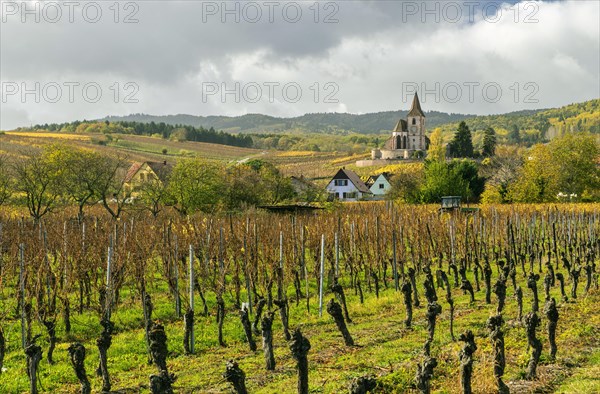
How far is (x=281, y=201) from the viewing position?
45.2 m

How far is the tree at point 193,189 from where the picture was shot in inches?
1485

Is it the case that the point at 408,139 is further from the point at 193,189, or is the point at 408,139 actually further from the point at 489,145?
the point at 193,189

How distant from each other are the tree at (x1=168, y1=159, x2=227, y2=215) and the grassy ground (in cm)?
2399

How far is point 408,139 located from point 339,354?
103998 millimetres

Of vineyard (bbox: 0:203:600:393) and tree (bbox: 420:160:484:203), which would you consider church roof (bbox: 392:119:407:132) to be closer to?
tree (bbox: 420:160:484:203)

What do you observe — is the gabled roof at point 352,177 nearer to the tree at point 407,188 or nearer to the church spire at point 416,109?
the tree at point 407,188

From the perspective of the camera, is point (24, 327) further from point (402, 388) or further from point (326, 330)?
point (402, 388)

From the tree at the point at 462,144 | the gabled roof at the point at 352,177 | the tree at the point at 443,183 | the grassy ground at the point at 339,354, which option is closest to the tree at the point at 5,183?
the grassy ground at the point at 339,354

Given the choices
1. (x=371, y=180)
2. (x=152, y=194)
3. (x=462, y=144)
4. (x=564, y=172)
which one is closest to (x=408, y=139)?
(x=462, y=144)

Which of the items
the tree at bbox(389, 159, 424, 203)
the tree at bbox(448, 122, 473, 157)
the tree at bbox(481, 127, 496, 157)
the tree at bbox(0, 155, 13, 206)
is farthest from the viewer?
the tree at bbox(448, 122, 473, 157)

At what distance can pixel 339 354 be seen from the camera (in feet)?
30.2

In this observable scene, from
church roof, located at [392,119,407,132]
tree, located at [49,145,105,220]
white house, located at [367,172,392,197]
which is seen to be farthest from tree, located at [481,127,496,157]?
tree, located at [49,145,105,220]

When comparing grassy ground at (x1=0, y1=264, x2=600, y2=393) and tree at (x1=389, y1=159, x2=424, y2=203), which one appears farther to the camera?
tree at (x1=389, y1=159, x2=424, y2=203)

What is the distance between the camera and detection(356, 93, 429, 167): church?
336 ft
